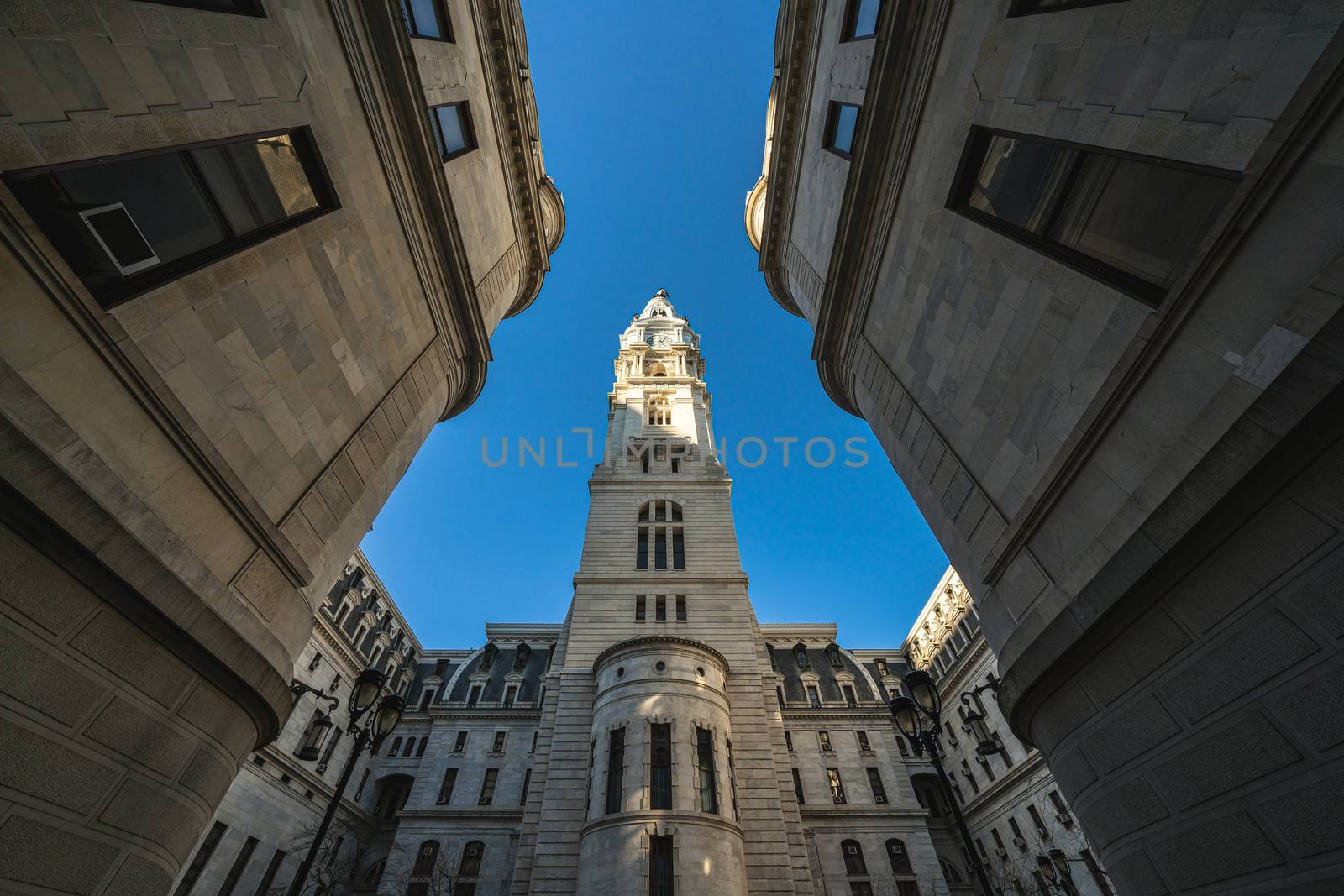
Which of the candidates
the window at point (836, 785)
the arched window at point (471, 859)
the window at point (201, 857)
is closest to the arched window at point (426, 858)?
the arched window at point (471, 859)

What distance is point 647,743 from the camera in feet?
80.0

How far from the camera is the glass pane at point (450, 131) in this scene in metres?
12.0

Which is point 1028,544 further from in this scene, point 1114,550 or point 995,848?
point 995,848

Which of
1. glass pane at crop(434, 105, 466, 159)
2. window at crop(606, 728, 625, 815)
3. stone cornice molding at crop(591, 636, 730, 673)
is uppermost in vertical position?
glass pane at crop(434, 105, 466, 159)

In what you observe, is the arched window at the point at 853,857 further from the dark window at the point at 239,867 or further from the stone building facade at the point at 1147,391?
the stone building facade at the point at 1147,391

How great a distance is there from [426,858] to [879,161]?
157 feet

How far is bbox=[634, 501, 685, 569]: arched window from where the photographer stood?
125 ft

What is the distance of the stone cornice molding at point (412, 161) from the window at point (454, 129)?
720mm

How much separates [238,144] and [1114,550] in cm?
1226

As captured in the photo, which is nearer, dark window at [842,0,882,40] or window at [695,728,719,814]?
dark window at [842,0,882,40]

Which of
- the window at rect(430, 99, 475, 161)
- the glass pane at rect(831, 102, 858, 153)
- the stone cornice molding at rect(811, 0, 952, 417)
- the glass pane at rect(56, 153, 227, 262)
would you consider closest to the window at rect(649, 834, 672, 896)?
the stone cornice molding at rect(811, 0, 952, 417)

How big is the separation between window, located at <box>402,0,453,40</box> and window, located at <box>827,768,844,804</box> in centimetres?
4746

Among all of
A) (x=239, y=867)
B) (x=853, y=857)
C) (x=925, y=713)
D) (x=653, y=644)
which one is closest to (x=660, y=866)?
(x=653, y=644)

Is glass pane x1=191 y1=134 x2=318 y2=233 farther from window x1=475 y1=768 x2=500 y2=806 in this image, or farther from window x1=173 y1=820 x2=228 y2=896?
window x1=475 y1=768 x2=500 y2=806
